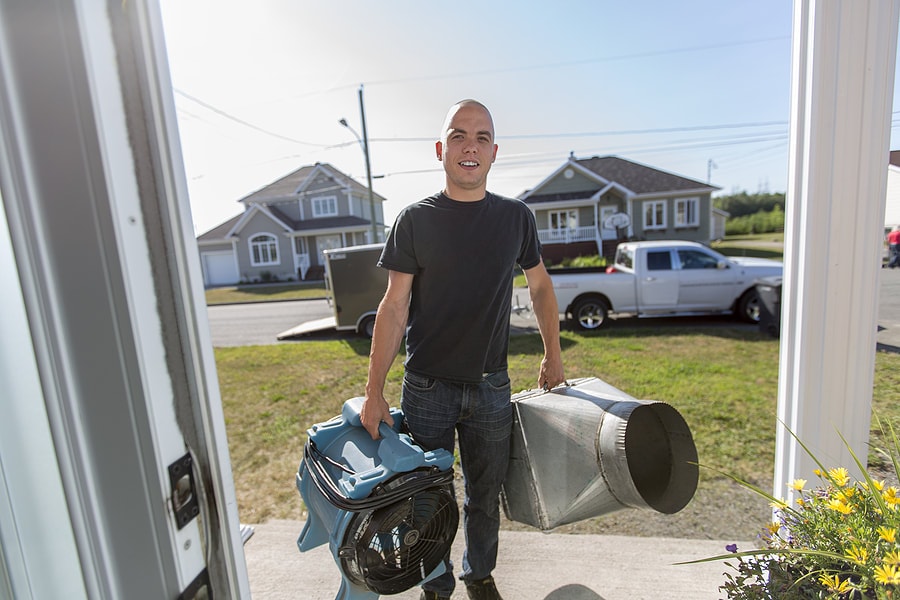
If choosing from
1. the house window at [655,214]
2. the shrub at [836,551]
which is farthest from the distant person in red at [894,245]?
the house window at [655,214]

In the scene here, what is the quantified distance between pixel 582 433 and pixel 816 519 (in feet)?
2.13

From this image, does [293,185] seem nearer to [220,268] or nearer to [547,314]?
[220,268]

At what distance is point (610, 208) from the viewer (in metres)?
20.4

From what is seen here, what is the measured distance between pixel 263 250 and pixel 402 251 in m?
26.2

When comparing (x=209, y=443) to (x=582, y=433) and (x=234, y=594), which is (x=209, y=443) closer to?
A: (x=234, y=594)

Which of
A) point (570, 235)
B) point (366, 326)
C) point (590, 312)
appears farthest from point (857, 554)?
point (570, 235)

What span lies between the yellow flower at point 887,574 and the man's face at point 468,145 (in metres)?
1.46

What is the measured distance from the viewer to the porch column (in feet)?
4.52

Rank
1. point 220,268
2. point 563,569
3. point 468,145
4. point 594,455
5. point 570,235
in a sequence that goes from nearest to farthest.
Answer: point 594,455 < point 468,145 < point 563,569 < point 570,235 < point 220,268

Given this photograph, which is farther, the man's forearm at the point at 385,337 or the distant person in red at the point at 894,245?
the man's forearm at the point at 385,337

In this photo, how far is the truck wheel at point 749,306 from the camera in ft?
25.2

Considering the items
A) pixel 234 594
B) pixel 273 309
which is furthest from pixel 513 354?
pixel 273 309

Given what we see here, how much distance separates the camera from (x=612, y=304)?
7875 mm

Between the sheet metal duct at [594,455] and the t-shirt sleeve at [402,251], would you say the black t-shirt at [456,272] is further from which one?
the sheet metal duct at [594,455]
